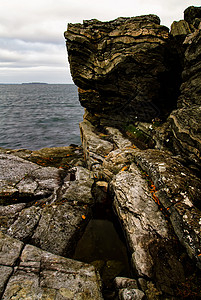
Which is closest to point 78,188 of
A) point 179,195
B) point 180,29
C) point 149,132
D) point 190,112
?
point 179,195

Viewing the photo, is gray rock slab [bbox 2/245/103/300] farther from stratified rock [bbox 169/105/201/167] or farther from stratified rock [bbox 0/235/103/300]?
stratified rock [bbox 169/105/201/167]

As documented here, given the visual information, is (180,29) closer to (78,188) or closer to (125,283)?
(78,188)

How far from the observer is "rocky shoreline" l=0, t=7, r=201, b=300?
196 inches

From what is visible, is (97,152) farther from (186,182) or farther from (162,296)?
(162,296)

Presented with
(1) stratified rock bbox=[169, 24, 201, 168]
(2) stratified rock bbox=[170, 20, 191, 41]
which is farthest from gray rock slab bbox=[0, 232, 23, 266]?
(2) stratified rock bbox=[170, 20, 191, 41]

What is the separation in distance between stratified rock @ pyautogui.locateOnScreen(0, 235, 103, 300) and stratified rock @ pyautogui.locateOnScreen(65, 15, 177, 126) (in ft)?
41.0

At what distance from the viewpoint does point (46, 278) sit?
4742 mm

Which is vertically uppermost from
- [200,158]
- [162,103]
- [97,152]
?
[162,103]

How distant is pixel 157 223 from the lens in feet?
20.8

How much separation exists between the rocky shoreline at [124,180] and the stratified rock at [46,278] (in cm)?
3

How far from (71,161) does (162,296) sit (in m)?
11.7

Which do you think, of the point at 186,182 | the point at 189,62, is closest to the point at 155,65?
the point at 189,62

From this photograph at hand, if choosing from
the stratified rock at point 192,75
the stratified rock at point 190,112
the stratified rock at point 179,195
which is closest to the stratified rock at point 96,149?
the stratified rock at point 179,195

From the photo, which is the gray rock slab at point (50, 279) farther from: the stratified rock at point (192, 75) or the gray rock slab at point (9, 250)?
the stratified rock at point (192, 75)
